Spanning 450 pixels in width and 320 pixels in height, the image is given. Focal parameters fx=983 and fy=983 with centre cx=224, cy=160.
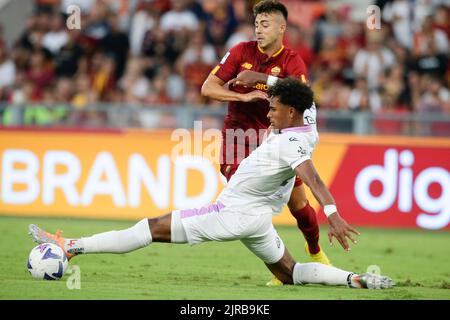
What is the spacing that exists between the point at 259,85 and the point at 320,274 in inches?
79.3

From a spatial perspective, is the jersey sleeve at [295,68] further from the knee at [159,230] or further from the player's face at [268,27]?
the knee at [159,230]

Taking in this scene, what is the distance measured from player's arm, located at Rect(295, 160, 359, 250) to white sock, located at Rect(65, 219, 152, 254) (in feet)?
4.81

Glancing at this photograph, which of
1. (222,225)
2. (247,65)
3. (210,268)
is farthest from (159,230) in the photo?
(247,65)

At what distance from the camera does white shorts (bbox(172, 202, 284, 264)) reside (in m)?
8.57

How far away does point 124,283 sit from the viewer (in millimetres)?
8922

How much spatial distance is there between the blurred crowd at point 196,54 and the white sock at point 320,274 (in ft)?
26.3

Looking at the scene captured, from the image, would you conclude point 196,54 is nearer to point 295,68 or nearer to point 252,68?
point 252,68

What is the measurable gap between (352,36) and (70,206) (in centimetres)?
626

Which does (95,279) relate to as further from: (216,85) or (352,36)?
(352,36)

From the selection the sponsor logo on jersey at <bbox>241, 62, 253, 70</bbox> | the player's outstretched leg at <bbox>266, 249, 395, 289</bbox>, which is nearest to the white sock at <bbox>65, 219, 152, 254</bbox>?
the player's outstretched leg at <bbox>266, 249, 395, 289</bbox>

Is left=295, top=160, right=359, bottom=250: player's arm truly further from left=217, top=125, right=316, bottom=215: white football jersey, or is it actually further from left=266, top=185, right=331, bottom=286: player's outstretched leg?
left=266, top=185, right=331, bottom=286: player's outstretched leg

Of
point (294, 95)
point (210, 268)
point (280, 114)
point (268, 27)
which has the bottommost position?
point (210, 268)

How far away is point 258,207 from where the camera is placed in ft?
28.4

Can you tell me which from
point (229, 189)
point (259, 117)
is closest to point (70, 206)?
point (259, 117)
